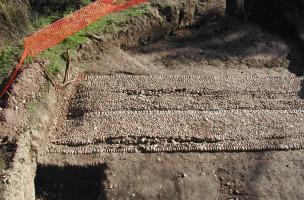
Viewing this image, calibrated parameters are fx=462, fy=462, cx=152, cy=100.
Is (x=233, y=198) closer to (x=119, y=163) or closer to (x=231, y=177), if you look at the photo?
(x=231, y=177)

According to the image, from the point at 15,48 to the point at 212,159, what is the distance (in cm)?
482

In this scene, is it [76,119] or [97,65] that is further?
[97,65]

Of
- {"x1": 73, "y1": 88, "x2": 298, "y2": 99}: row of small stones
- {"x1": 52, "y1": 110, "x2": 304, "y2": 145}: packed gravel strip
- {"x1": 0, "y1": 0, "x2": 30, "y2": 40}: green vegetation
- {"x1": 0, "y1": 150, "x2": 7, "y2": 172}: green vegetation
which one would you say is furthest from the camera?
{"x1": 0, "y1": 0, "x2": 30, "y2": 40}: green vegetation

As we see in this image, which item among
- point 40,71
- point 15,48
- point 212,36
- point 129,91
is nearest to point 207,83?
point 129,91

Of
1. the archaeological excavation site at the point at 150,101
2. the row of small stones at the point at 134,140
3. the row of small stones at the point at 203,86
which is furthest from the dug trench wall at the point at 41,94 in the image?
the row of small stones at the point at 203,86

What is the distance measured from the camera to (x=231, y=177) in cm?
811

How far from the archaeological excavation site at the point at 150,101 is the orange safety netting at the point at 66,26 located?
26 millimetres

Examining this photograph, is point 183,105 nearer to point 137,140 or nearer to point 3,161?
point 137,140

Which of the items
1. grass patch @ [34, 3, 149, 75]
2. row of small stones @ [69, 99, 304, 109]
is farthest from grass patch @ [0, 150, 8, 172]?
grass patch @ [34, 3, 149, 75]

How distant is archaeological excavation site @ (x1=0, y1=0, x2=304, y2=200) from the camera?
317 inches

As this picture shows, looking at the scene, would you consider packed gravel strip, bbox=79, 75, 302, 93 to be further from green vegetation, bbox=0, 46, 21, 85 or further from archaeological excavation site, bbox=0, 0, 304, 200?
green vegetation, bbox=0, 46, 21, 85

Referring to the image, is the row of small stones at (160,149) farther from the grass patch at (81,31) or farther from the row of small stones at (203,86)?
the grass patch at (81,31)

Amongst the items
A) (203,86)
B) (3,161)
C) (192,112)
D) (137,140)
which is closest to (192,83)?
(203,86)

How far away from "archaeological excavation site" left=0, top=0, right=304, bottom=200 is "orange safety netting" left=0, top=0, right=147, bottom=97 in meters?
0.03
